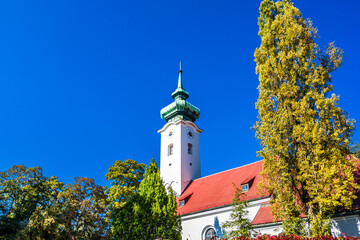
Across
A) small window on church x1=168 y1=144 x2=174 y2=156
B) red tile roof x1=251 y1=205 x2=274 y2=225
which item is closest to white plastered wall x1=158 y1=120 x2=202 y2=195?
small window on church x1=168 y1=144 x2=174 y2=156

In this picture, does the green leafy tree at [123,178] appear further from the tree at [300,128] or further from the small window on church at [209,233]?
the tree at [300,128]

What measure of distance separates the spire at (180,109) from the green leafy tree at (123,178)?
39.9 ft

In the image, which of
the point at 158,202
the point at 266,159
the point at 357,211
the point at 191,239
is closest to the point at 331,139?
the point at 266,159

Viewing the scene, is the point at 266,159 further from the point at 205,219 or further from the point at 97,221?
the point at 205,219

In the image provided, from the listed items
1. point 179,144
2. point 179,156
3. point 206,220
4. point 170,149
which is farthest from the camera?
point 170,149

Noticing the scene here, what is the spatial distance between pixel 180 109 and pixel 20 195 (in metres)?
Answer: 20.6

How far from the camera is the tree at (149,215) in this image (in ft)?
56.3

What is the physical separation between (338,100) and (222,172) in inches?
675

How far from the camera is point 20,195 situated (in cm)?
1922

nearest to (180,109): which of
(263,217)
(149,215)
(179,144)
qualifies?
(179,144)

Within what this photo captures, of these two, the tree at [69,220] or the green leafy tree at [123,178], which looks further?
the green leafy tree at [123,178]

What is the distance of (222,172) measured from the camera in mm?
28391

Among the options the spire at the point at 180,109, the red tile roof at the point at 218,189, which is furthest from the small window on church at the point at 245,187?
the spire at the point at 180,109

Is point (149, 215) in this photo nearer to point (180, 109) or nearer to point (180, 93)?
point (180, 109)
